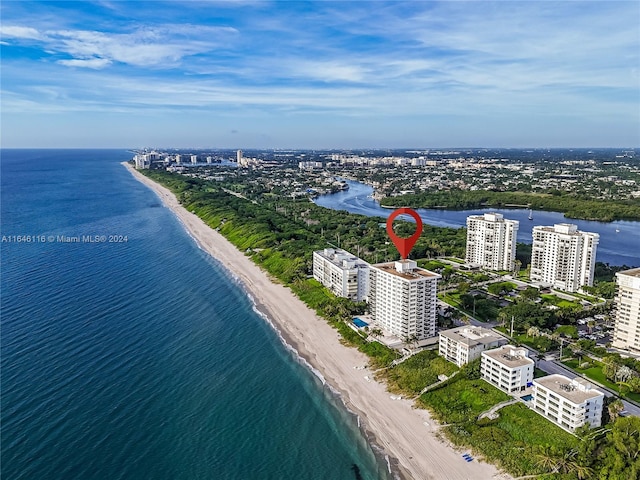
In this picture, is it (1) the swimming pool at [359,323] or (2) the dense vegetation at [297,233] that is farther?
(2) the dense vegetation at [297,233]

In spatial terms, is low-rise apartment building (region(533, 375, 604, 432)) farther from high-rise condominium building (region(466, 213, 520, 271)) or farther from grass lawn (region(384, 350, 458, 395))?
high-rise condominium building (region(466, 213, 520, 271))

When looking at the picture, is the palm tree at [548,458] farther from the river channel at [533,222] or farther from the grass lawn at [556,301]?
the river channel at [533,222]

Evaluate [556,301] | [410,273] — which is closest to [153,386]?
[410,273]

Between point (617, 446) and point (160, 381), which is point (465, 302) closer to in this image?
point (617, 446)

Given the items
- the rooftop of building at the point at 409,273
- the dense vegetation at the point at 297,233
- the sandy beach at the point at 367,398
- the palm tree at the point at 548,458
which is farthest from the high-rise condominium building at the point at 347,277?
the palm tree at the point at 548,458

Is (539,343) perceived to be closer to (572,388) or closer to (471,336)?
(471,336)

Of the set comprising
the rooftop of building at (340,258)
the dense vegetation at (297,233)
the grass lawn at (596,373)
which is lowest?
the grass lawn at (596,373)

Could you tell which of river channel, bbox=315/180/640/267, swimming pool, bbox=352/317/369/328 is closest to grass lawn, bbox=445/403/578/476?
swimming pool, bbox=352/317/369/328

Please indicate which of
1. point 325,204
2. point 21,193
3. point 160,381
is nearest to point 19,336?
point 160,381
